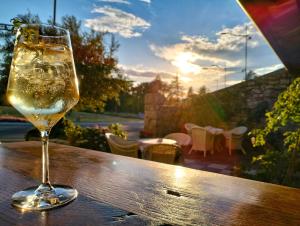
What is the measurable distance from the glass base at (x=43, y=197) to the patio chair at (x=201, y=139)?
7.08 metres

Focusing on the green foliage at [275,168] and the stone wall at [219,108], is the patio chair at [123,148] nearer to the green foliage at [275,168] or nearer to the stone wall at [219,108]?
the green foliage at [275,168]

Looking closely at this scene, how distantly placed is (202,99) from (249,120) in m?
1.77

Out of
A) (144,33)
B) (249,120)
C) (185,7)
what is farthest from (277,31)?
(144,33)

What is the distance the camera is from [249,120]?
9.04 meters

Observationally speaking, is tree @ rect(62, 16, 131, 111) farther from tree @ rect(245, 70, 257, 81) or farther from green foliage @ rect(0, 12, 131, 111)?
tree @ rect(245, 70, 257, 81)

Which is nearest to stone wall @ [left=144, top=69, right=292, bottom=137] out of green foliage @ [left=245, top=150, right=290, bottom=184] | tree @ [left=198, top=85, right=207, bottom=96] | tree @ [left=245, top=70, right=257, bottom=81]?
tree @ [left=198, top=85, right=207, bottom=96]

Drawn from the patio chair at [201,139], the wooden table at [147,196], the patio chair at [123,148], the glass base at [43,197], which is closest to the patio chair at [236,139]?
the patio chair at [201,139]

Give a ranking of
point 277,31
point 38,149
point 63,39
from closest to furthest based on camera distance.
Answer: point 63,39 → point 38,149 → point 277,31

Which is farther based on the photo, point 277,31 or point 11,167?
point 277,31

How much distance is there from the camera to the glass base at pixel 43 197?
58 centimetres

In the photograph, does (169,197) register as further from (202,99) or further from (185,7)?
(202,99)

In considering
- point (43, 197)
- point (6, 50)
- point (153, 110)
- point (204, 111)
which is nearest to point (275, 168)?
point (43, 197)

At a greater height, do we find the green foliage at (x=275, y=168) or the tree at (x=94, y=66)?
the tree at (x=94, y=66)

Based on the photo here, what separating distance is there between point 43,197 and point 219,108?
942 cm
